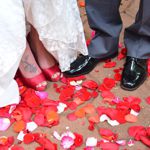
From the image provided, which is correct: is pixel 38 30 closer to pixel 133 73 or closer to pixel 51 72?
pixel 51 72

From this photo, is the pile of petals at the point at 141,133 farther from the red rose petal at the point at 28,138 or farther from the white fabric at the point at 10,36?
the white fabric at the point at 10,36

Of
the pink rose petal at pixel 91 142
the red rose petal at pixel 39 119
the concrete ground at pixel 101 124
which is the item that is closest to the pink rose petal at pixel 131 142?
the concrete ground at pixel 101 124

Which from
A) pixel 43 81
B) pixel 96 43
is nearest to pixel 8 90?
pixel 43 81

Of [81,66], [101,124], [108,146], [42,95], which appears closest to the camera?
[108,146]

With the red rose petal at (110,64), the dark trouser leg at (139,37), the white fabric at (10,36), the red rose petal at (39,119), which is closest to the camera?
the white fabric at (10,36)

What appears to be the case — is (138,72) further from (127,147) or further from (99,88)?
(127,147)

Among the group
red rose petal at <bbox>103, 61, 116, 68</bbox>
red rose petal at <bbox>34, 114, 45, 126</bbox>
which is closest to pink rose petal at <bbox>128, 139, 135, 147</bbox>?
red rose petal at <bbox>34, 114, 45, 126</bbox>

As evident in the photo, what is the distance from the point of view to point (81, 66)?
5.05 feet

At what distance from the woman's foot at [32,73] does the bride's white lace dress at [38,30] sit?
79 millimetres

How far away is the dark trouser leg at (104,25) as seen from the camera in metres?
1.42

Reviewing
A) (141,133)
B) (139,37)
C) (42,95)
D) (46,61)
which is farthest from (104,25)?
(141,133)

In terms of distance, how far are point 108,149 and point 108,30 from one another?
55 cm

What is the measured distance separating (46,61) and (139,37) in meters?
0.42

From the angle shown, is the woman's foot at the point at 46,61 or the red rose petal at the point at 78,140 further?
the woman's foot at the point at 46,61
